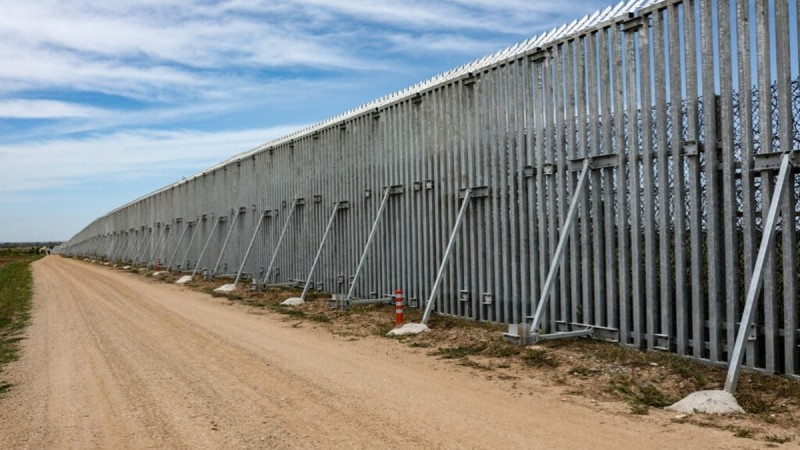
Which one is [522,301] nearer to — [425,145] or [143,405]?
[425,145]

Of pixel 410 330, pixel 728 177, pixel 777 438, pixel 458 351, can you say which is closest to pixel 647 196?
pixel 728 177

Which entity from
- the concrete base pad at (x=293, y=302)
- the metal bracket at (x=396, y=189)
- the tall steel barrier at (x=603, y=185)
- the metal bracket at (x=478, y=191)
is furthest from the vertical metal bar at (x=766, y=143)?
the concrete base pad at (x=293, y=302)

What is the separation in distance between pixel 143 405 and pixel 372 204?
37.4 feet

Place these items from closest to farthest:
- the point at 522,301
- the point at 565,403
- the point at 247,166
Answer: the point at 565,403 < the point at 522,301 < the point at 247,166

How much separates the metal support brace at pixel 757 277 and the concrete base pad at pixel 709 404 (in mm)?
318

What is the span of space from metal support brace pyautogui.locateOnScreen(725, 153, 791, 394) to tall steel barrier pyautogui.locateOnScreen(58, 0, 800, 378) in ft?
0.55

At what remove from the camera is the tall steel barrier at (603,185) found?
8383 mm

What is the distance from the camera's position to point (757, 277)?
7508 mm

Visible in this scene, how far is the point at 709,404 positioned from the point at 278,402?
4.79 metres

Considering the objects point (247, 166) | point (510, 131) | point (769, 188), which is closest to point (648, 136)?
point (769, 188)

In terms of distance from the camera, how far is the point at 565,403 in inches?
295

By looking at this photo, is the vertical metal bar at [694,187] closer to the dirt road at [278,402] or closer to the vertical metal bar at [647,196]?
the vertical metal bar at [647,196]

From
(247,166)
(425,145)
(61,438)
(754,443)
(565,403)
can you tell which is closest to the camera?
(754,443)

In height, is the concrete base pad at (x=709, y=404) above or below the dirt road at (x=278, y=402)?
above
